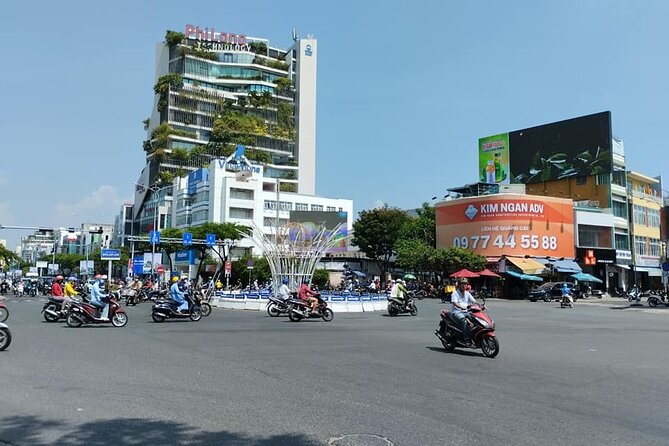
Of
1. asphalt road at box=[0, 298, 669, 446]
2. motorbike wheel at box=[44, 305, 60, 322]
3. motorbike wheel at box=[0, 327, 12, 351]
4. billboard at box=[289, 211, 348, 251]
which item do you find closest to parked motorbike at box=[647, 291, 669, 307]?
asphalt road at box=[0, 298, 669, 446]

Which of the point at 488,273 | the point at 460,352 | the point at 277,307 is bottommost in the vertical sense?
the point at 460,352

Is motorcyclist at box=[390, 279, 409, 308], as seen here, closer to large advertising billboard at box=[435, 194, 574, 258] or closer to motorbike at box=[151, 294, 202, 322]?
motorbike at box=[151, 294, 202, 322]

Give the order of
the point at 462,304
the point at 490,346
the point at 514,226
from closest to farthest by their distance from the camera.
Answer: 1. the point at 490,346
2. the point at 462,304
3. the point at 514,226

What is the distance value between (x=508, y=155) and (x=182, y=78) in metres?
55.7

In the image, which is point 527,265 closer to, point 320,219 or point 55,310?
point 320,219

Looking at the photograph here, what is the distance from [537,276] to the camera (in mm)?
47188

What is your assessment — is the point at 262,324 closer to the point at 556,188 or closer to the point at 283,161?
the point at 556,188

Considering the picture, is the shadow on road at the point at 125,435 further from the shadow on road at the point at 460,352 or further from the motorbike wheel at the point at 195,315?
the motorbike wheel at the point at 195,315

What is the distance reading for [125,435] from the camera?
5336mm

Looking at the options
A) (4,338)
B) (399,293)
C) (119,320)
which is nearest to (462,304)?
(4,338)

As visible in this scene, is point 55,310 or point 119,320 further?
point 55,310

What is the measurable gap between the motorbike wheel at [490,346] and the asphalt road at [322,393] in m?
0.20

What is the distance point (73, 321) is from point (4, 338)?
568cm

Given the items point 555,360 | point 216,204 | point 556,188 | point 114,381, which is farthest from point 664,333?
point 216,204
